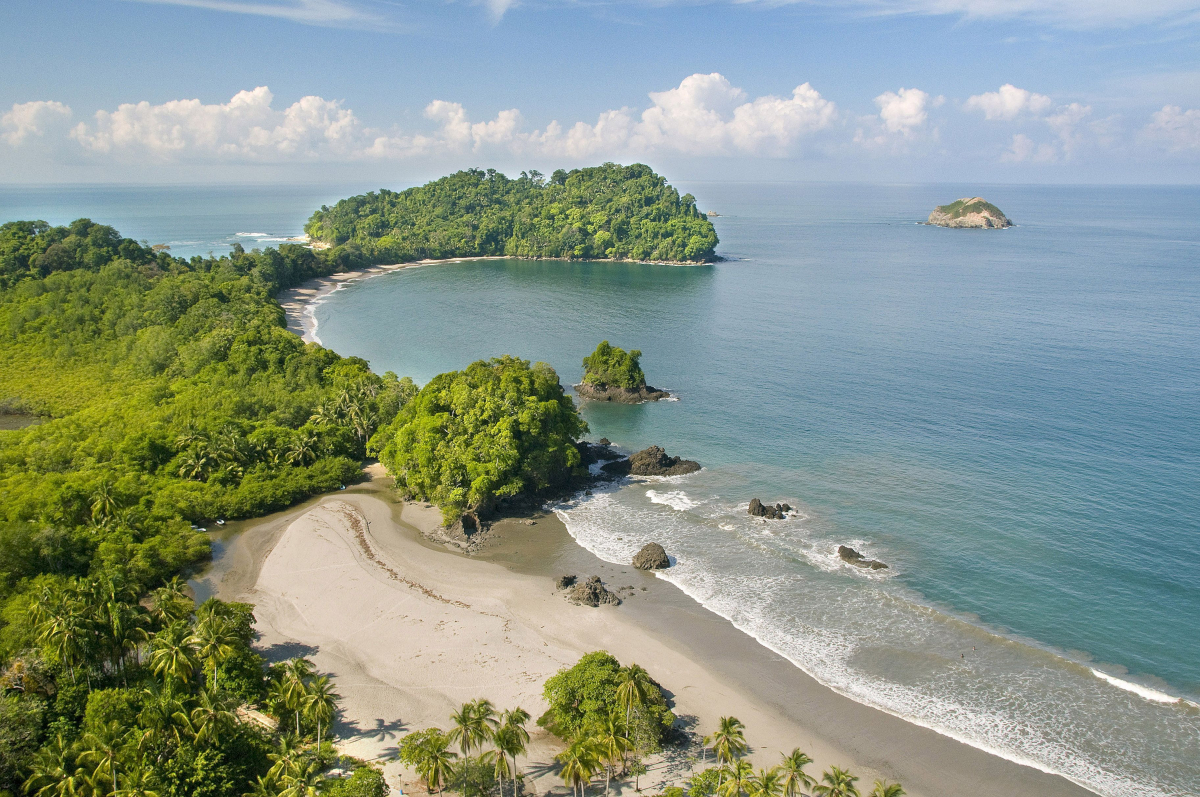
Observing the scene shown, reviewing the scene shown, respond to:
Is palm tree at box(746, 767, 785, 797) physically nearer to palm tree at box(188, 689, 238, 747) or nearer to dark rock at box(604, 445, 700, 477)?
palm tree at box(188, 689, 238, 747)

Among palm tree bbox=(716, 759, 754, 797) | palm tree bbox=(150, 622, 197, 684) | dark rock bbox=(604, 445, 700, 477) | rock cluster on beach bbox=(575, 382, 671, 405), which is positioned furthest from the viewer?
rock cluster on beach bbox=(575, 382, 671, 405)

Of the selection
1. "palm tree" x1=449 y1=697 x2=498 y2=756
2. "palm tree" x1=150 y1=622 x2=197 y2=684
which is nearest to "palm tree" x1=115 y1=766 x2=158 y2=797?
"palm tree" x1=150 y1=622 x2=197 y2=684

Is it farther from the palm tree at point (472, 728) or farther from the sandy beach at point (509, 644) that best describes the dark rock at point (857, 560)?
the palm tree at point (472, 728)

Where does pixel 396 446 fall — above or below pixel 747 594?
above

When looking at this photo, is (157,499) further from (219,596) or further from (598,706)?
(598,706)

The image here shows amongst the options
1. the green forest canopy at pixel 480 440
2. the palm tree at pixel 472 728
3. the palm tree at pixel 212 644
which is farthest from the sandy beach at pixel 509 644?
the palm tree at pixel 212 644

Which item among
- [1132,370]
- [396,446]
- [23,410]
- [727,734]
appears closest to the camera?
[727,734]

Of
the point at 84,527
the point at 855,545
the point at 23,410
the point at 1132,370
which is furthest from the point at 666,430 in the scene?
the point at 23,410
